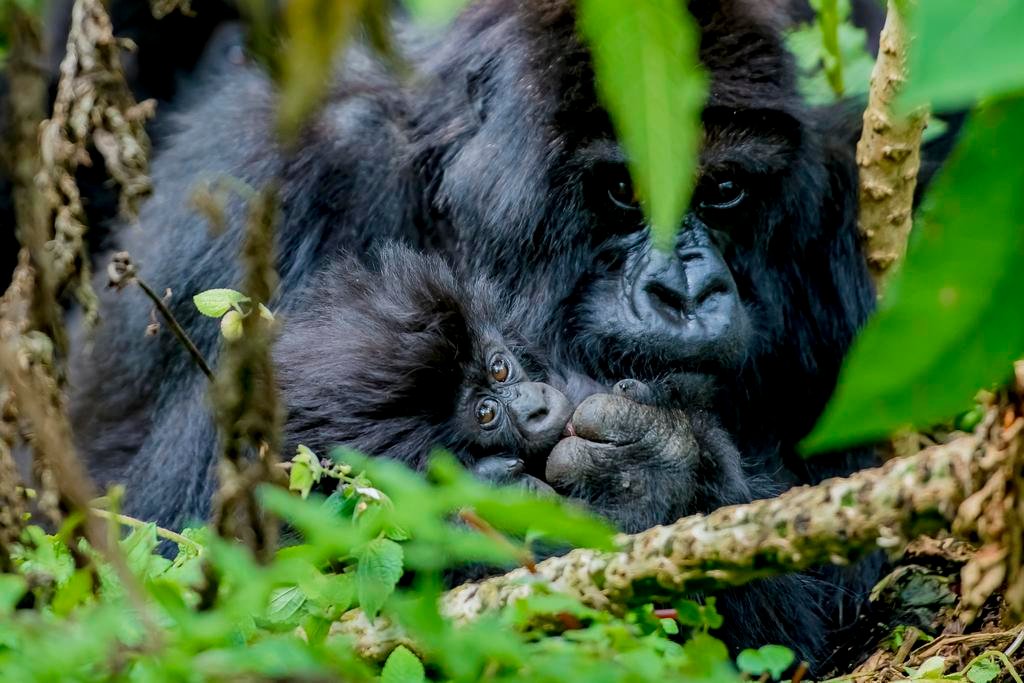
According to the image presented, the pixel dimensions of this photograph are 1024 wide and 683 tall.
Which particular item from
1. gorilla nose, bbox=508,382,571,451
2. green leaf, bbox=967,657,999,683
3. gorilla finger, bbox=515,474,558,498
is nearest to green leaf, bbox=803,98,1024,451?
green leaf, bbox=967,657,999,683

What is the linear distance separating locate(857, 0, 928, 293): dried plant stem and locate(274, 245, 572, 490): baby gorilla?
0.89 meters

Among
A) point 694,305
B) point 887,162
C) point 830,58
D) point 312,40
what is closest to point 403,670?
point 312,40

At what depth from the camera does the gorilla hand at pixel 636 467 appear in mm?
2625

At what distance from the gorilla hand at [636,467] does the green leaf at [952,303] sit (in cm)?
183

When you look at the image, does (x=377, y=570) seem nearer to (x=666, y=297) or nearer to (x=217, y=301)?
(x=217, y=301)

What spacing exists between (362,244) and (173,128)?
1564 millimetres

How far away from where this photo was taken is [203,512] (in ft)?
9.97

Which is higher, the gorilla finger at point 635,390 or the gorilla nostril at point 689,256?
the gorilla nostril at point 689,256

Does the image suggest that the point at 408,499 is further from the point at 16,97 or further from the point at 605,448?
the point at 605,448

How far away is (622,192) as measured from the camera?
3006mm

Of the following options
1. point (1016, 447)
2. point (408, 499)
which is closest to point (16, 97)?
point (408, 499)

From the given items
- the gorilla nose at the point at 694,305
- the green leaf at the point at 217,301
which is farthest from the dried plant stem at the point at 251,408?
the gorilla nose at the point at 694,305

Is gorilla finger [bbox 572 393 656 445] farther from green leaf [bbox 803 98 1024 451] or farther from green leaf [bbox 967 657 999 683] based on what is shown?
green leaf [bbox 803 98 1024 451]

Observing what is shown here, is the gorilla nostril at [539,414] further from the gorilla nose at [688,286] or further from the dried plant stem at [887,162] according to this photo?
the dried plant stem at [887,162]
